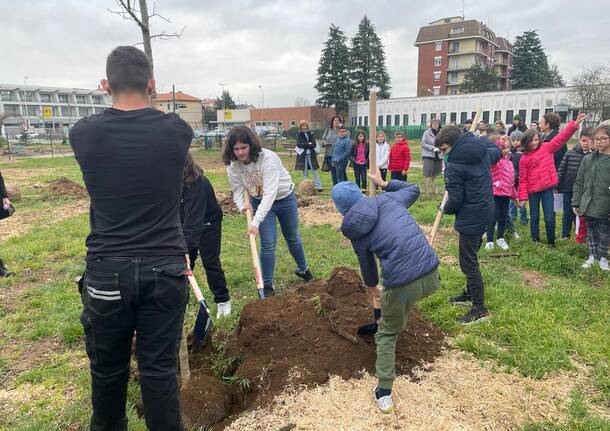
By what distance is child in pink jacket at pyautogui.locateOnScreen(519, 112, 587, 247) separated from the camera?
671cm

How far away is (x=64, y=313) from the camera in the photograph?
4.85 meters

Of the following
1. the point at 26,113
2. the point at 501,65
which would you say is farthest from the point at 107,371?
the point at 26,113

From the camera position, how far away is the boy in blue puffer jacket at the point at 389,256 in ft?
9.69

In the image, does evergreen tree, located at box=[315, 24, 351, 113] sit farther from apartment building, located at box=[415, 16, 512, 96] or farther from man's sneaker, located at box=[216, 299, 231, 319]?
man's sneaker, located at box=[216, 299, 231, 319]

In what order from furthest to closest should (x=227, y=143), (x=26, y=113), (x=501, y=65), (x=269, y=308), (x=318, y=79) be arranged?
(x=26, y=113) < (x=501, y=65) < (x=318, y=79) < (x=227, y=143) < (x=269, y=308)

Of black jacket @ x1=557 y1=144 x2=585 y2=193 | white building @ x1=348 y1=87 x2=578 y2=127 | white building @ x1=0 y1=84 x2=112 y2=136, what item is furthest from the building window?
white building @ x1=0 y1=84 x2=112 y2=136

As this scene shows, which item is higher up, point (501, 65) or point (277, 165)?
point (501, 65)

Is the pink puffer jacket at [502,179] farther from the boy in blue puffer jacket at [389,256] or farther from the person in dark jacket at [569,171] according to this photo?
the boy in blue puffer jacket at [389,256]

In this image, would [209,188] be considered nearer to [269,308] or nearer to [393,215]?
[269,308]

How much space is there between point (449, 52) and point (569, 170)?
70.4 metres

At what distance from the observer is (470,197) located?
441cm

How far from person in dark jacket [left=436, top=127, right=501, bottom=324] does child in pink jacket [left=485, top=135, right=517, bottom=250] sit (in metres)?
2.36

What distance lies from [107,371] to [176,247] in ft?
2.42

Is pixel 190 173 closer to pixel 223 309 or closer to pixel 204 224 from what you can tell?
pixel 204 224
